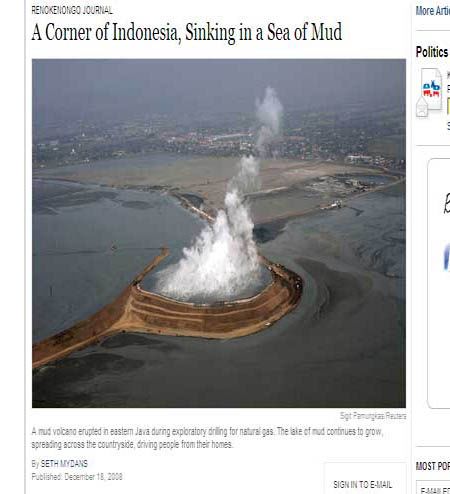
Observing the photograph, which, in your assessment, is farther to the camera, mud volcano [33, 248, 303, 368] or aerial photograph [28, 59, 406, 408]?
mud volcano [33, 248, 303, 368]

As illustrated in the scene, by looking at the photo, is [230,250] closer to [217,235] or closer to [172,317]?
[217,235]

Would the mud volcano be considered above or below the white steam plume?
below

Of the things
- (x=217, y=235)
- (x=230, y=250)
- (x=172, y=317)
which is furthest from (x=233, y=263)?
(x=172, y=317)

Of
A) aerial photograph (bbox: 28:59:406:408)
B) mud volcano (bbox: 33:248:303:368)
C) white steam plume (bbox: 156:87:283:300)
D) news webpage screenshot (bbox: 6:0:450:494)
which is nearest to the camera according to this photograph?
news webpage screenshot (bbox: 6:0:450:494)
